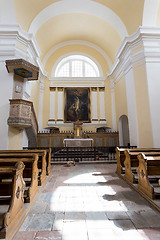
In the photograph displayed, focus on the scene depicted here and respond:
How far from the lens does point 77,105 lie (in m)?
12.0

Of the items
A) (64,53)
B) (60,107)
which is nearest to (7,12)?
(64,53)

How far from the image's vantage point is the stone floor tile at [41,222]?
185 centimetres

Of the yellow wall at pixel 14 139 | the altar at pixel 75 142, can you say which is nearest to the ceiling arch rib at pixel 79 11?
the yellow wall at pixel 14 139

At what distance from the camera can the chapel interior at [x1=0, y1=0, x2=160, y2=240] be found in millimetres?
2045

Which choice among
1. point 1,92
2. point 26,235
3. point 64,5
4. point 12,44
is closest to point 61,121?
point 1,92

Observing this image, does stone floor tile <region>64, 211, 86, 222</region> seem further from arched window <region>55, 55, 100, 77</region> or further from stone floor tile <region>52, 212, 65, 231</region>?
arched window <region>55, 55, 100, 77</region>

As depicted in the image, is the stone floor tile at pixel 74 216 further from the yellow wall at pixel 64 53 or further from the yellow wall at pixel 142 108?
the yellow wall at pixel 64 53

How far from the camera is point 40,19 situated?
8.57m

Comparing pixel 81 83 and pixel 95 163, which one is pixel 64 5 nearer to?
pixel 81 83

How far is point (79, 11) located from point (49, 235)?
10904mm

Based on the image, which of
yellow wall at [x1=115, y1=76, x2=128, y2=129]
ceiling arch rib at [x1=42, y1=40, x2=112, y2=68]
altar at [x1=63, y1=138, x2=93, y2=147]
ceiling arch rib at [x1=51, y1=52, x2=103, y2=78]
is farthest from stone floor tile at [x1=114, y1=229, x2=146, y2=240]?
ceiling arch rib at [x1=42, y1=40, x2=112, y2=68]

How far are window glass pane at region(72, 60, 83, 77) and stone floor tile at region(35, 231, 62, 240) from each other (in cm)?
1247

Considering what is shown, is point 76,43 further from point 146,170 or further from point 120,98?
point 146,170

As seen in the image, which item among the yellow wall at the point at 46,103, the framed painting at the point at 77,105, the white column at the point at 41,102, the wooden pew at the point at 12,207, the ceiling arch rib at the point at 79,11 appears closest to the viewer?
the wooden pew at the point at 12,207
